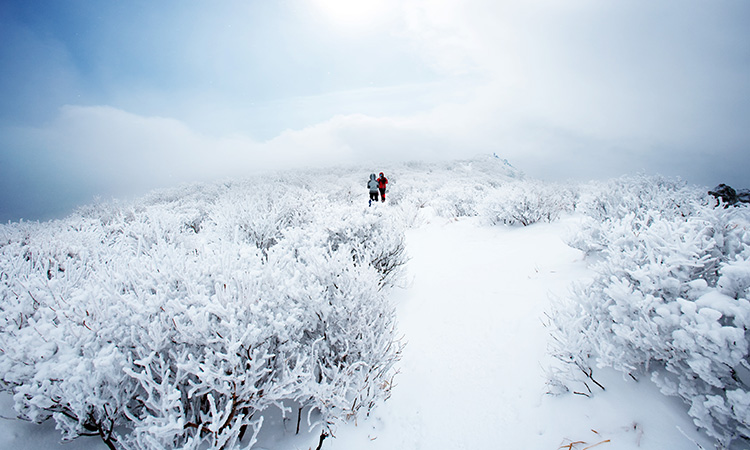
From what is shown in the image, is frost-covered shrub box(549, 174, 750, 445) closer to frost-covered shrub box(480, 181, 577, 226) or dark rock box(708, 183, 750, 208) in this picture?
frost-covered shrub box(480, 181, 577, 226)

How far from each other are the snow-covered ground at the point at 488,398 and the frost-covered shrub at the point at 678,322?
0.60 ft

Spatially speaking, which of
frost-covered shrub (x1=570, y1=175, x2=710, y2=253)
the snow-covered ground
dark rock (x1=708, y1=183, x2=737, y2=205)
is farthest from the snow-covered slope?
dark rock (x1=708, y1=183, x2=737, y2=205)

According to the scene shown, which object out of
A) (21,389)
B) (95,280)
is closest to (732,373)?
(21,389)

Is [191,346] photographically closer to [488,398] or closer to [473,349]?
[488,398]

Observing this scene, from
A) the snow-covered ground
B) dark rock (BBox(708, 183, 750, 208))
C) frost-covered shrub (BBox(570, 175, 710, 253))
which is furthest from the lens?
dark rock (BBox(708, 183, 750, 208))

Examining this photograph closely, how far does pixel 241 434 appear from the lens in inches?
81.4

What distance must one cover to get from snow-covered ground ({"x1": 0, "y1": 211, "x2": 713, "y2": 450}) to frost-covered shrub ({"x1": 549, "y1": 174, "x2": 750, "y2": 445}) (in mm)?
183

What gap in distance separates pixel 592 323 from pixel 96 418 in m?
3.51

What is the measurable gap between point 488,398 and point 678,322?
1496 millimetres

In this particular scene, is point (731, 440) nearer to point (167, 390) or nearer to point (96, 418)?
point (167, 390)

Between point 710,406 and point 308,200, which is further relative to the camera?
point 308,200

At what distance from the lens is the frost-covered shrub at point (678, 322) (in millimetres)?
1558

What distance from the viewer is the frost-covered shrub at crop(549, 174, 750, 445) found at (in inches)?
61.3

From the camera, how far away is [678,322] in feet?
5.75
